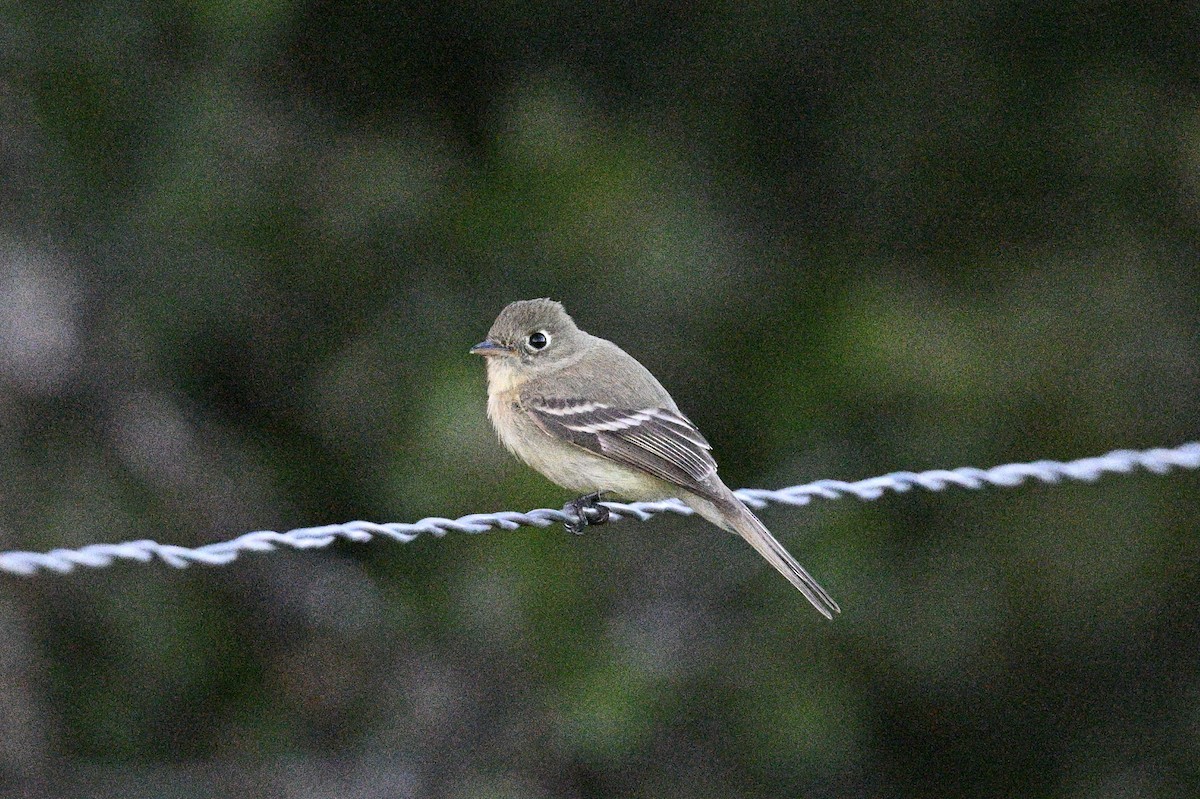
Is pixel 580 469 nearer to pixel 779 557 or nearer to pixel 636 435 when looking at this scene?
pixel 636 435

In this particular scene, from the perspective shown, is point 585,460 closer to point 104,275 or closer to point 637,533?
point 637,533

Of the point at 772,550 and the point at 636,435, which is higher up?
the point at 636,435

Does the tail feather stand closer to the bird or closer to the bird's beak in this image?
the bird

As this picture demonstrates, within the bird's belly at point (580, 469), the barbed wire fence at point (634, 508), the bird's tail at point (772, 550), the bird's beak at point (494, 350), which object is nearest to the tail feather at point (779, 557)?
the bird's tail at point (772, 550)

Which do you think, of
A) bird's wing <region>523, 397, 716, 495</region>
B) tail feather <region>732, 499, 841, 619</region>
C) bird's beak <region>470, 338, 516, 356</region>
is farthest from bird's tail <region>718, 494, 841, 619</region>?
bird's beak <region>470, 338, 516, 356</region>

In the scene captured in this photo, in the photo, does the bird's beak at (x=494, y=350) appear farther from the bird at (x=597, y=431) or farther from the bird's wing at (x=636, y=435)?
the bird's wing at (x=636, y=435)

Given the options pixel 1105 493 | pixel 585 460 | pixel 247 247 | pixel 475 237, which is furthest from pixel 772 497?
pixel 1105 493

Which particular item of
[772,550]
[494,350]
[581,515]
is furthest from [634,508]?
[494,350]
